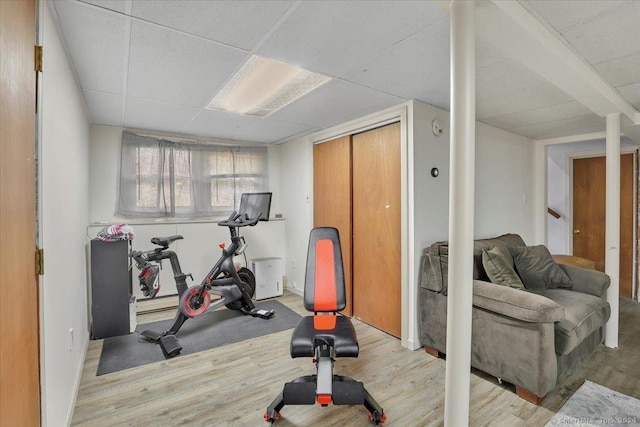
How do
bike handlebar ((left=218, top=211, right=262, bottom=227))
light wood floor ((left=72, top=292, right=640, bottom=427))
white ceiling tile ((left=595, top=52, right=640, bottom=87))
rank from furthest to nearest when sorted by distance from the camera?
bike handlebar ((left=218, top=211, right=262, bottom=227)) < white ceiling tile ((left=595, top=52, right=640, bottom=87)) < light wood floor ((left=72, top=292, right=640, bottom=427))

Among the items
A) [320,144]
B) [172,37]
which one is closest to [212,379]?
[172,37]

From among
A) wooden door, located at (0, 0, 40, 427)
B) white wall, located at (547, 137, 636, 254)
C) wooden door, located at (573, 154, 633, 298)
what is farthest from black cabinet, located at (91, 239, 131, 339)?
wooden door, located at (573, 154, 633, 298)

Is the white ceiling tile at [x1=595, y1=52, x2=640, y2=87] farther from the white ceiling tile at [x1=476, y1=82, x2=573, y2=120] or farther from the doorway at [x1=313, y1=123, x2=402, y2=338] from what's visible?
the doorway at [x1=313, y1=123, x2=402, y2=338]

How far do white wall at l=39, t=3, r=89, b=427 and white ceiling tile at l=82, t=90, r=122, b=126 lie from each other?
357 mm

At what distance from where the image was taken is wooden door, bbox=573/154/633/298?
438 cm

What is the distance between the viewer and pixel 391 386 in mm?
2242

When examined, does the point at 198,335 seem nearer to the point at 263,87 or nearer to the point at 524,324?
the point at 263,87

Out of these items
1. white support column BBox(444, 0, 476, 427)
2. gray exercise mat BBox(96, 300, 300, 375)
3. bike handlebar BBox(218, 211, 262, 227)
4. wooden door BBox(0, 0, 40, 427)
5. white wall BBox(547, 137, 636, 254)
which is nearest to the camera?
wooden door BBox(0, 0, 40, 427)

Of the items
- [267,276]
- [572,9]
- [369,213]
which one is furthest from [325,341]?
[267,276]

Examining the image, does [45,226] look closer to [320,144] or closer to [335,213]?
[335,213]

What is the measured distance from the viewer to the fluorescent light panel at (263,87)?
7.44 ft

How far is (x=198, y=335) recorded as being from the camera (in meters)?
3.11

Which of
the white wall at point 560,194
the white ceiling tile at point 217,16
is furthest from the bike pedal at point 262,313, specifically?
the white wall at point 560,194

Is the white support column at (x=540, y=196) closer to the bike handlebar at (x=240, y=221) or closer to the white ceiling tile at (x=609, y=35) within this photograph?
the white ceiling tile at (x=609, y=35)
